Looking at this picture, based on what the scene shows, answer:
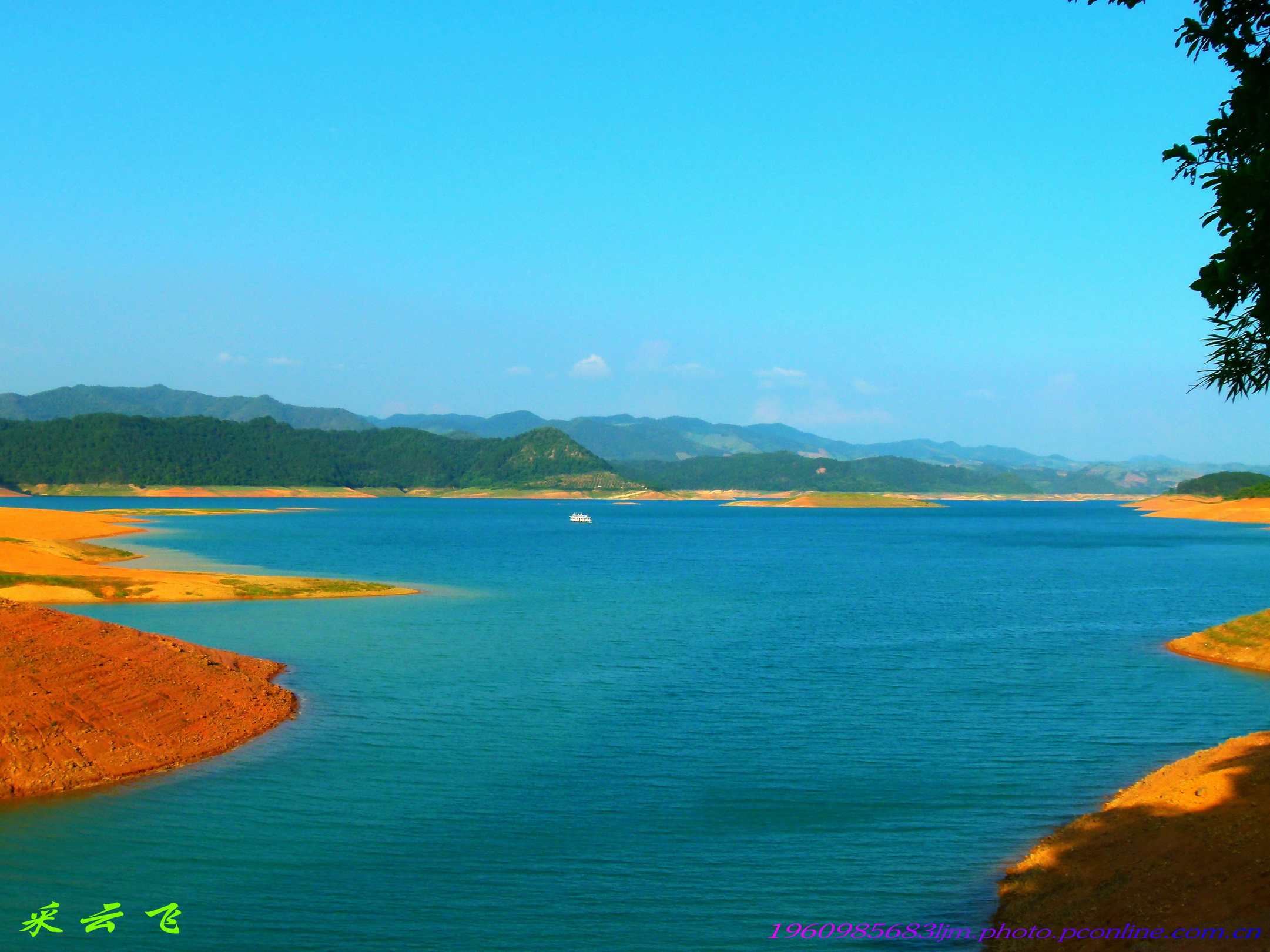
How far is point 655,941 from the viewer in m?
15.3

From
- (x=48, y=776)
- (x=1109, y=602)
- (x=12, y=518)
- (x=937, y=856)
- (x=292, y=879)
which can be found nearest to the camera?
(x=292, y=879)

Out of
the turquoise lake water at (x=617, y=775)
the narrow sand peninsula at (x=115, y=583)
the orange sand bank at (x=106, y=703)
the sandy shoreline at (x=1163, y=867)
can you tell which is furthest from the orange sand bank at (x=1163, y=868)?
the narrow sand peninsula at (x=115, y=583)

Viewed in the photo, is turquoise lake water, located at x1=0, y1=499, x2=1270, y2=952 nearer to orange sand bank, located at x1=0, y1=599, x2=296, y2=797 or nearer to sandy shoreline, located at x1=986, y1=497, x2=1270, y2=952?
orange sand bank, located at x1=0, y1=599, x2=296, y2=797

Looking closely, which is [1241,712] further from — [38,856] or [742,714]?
[38,856]

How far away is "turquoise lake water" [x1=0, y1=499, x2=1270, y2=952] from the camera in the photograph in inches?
648

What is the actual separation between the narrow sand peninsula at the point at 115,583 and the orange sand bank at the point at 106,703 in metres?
20.9

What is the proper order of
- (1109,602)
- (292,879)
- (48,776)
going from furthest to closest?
(1109,602) < (48,776) < (292,879)

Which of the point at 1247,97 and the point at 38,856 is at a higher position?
the point at 1247,97

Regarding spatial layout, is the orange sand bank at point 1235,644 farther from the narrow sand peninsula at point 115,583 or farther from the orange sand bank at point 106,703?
the narrow sand peninsula at point 115,583

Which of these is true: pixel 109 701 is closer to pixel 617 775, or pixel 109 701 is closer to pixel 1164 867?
pixel 617 775

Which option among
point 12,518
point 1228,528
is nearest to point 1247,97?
point 12,518

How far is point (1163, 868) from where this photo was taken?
15.4 m

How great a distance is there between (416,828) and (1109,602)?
54.9 metres

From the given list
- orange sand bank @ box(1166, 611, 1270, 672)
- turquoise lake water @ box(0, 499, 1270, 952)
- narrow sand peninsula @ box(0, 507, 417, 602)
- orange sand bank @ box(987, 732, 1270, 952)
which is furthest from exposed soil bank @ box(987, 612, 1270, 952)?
narrow sand peninsula @ box(0, 507, 417, 602)
